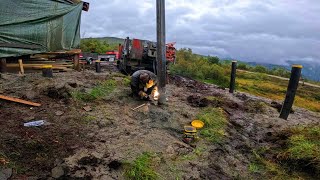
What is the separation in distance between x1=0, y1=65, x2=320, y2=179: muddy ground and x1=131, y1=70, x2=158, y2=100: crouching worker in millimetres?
353

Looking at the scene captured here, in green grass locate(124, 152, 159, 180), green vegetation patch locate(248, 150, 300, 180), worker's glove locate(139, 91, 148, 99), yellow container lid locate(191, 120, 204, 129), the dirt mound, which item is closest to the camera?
green grass locate(124, 152, 159, 180)

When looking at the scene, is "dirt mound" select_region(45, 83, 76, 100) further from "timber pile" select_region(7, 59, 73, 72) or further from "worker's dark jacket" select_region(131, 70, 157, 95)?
"timber pile" select_region(7, 59, 73, 72)

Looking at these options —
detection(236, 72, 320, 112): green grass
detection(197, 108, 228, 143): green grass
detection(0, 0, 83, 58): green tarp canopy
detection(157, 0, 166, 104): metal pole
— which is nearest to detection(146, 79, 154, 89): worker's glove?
detection(157, 0, 166, 104): metal pole

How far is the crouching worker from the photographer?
29.9ft

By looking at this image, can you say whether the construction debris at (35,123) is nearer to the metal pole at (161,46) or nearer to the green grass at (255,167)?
the metal pole at (161,46)

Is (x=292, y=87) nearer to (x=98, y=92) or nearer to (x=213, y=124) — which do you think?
(x=213, y=124)

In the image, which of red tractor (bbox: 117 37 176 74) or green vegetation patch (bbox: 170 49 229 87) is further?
green vegetation patch (bbox: 170 49 229 87)

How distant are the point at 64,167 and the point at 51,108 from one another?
118 inches

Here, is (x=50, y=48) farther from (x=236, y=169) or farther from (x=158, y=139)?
(x=236, y=169)

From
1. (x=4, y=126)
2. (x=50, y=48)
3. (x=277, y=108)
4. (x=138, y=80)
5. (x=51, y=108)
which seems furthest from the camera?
(x=277, y=108)

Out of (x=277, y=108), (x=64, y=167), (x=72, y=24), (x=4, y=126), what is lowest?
(x=277, y=108)

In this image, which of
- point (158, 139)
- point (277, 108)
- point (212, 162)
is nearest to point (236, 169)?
point (212, 162)

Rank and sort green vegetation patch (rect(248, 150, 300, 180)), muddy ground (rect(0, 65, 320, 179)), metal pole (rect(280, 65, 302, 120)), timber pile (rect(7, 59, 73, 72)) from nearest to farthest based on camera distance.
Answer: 1. muddy ground (rect(0, 65, 320, 179))
2. green vegetation patch (rect(248, 150, 300, 180))
3. metal pole (rect(280, 65, 302, 120))
4. timber pile (rect(7, 59, 73, 72))

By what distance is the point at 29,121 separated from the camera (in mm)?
6395
